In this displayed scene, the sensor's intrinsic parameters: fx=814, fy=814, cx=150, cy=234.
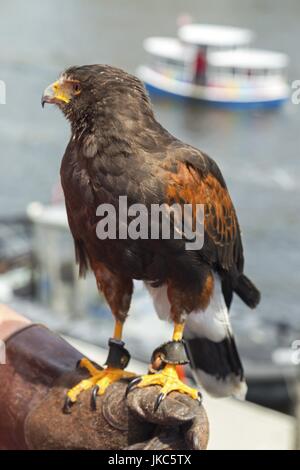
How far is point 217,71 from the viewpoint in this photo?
26328mm

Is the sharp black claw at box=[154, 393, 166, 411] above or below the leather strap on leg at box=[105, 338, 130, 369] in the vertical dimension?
below

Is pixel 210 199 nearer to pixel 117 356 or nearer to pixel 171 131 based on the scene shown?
pixel 117 356

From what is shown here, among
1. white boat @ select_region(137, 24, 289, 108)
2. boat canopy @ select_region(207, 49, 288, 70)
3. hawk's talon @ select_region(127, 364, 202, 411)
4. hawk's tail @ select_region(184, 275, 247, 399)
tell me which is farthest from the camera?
boat canopy @ select_region(207, 49, 288, 70)

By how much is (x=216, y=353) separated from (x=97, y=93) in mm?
1435

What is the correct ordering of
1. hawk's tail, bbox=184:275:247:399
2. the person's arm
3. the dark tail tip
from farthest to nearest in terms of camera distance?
hawk's tail, bbox=184:275:247:399
the dark tail tip
the person's arm

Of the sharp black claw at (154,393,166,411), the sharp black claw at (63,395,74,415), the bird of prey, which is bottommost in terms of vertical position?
the sharp black claw at (63,395,74,415)

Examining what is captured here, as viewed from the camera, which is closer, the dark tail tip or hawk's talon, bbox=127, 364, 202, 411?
hawk's talon, bbox=127, 364, 202, 411

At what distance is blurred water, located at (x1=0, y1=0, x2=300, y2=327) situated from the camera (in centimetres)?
1634

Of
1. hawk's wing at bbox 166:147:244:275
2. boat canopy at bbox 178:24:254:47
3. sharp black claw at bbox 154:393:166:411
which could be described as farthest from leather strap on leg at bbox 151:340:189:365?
boat canopy at bbox 178:24:254:47

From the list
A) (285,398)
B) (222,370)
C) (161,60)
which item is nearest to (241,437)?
(285,398)

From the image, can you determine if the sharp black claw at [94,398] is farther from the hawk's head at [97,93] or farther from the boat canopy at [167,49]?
the boat canopy at [167,49]

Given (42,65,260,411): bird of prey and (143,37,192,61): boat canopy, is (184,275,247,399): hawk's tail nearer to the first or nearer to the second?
(42,65,260,411): bird of prey

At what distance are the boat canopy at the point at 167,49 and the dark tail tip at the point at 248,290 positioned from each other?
22690 millimetres

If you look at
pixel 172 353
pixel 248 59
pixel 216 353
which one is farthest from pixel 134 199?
pixel 248 59
